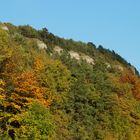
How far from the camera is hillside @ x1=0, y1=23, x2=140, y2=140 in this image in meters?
71.9

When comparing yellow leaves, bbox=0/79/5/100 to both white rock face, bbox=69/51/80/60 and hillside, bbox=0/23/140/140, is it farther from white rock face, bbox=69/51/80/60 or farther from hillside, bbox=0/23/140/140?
white rock face, bbox=69/51/80/60

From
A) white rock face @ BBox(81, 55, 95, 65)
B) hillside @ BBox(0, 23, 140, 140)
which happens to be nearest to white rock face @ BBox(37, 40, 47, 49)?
hillside @ BBox(0, 23, 140, 140)

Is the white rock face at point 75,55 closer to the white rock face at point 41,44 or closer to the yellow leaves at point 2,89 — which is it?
the white rock face at point 41,44

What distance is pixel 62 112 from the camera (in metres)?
84.2

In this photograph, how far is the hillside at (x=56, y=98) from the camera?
7188 cm

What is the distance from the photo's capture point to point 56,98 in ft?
268

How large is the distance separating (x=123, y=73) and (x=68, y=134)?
175 feet

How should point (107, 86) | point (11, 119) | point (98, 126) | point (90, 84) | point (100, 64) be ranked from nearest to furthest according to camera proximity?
point (11, 119), point (98, 126), point (90, 84), point (107, 86), point (100, 64)

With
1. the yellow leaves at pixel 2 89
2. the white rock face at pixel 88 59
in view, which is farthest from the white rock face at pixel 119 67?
the yellow leaves at pixel 2 89

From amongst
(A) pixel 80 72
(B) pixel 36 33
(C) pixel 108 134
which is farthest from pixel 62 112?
(B) pixel 36 33

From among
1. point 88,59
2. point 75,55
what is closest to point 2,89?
point 75,55

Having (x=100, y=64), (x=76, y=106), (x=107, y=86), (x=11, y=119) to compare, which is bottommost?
(x=11, y=119)

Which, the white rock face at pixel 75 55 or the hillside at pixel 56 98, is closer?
the hillside at pixel 56 98

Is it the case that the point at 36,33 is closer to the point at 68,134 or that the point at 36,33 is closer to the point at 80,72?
the point at 80,72
